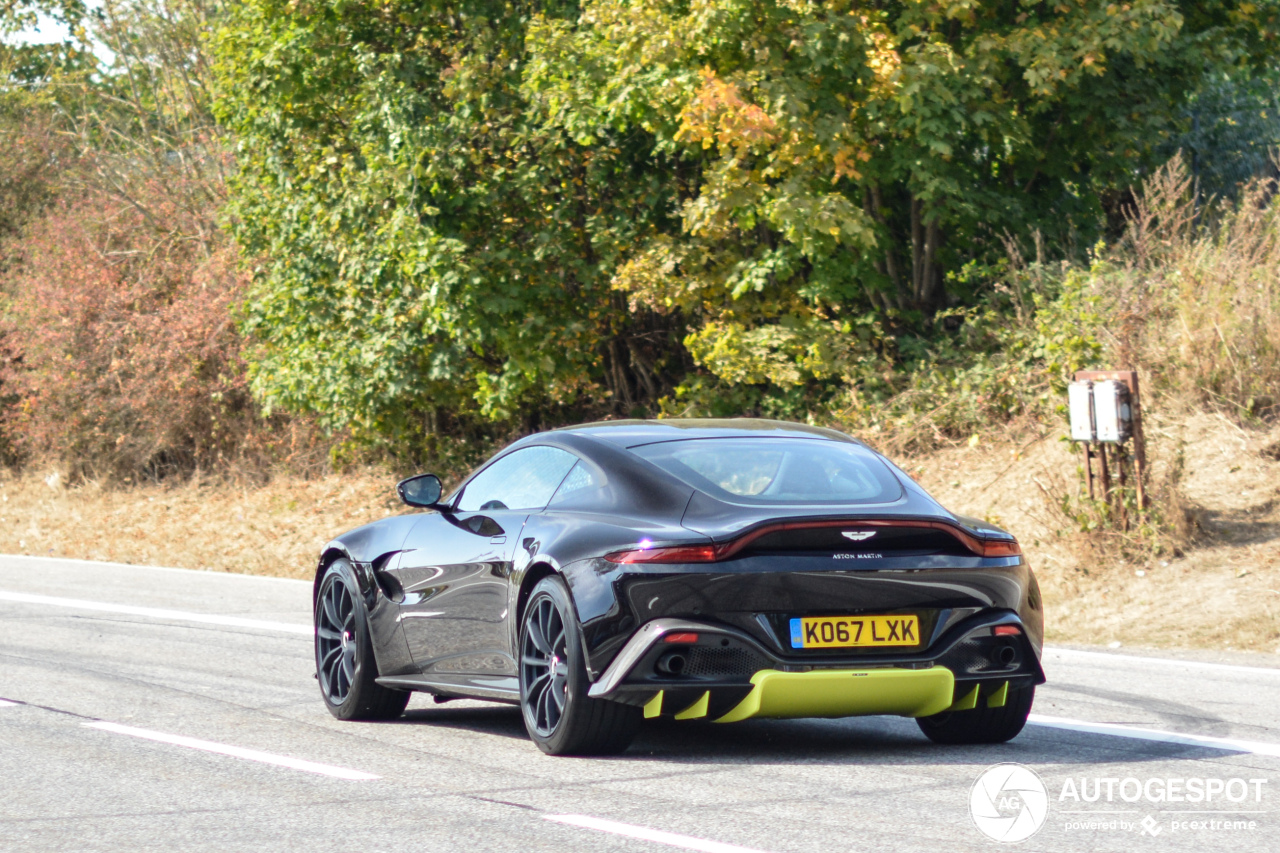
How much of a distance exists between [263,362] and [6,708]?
15118 mm

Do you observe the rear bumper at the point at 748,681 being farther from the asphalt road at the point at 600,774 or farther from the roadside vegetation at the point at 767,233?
the roadside vegetation at the point at 767,233

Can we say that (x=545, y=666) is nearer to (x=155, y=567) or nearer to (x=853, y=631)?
(x=853, y=631)

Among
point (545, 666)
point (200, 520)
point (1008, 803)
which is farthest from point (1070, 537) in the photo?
point (200, 520)

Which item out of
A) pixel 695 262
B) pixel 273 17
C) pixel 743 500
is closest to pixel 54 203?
pixel 273 17

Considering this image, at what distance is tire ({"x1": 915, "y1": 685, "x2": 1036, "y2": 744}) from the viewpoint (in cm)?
670

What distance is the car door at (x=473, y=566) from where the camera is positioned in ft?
22.7

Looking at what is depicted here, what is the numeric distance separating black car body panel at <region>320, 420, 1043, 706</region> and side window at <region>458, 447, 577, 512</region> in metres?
0.09

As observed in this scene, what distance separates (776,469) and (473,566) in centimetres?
144

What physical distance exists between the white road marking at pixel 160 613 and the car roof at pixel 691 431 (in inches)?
207

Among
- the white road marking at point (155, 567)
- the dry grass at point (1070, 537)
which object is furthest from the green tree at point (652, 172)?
the white road marking at point (155, 567)

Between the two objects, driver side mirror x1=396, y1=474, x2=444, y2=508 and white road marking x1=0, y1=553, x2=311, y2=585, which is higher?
driver side mirror x1=396, y1=474, x2=444, y2=508

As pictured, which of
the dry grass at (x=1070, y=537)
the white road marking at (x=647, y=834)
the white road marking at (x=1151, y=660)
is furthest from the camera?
the dry grass at (x=1070, y=537)

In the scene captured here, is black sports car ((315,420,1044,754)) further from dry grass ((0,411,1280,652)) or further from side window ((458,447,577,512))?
dry grass ((0,411,1280,652))

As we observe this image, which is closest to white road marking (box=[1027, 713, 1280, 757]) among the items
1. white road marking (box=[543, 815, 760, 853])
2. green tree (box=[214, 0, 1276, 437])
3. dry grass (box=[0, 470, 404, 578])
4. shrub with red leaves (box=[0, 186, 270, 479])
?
white road marking (box=[543, 815, 760, 853])
